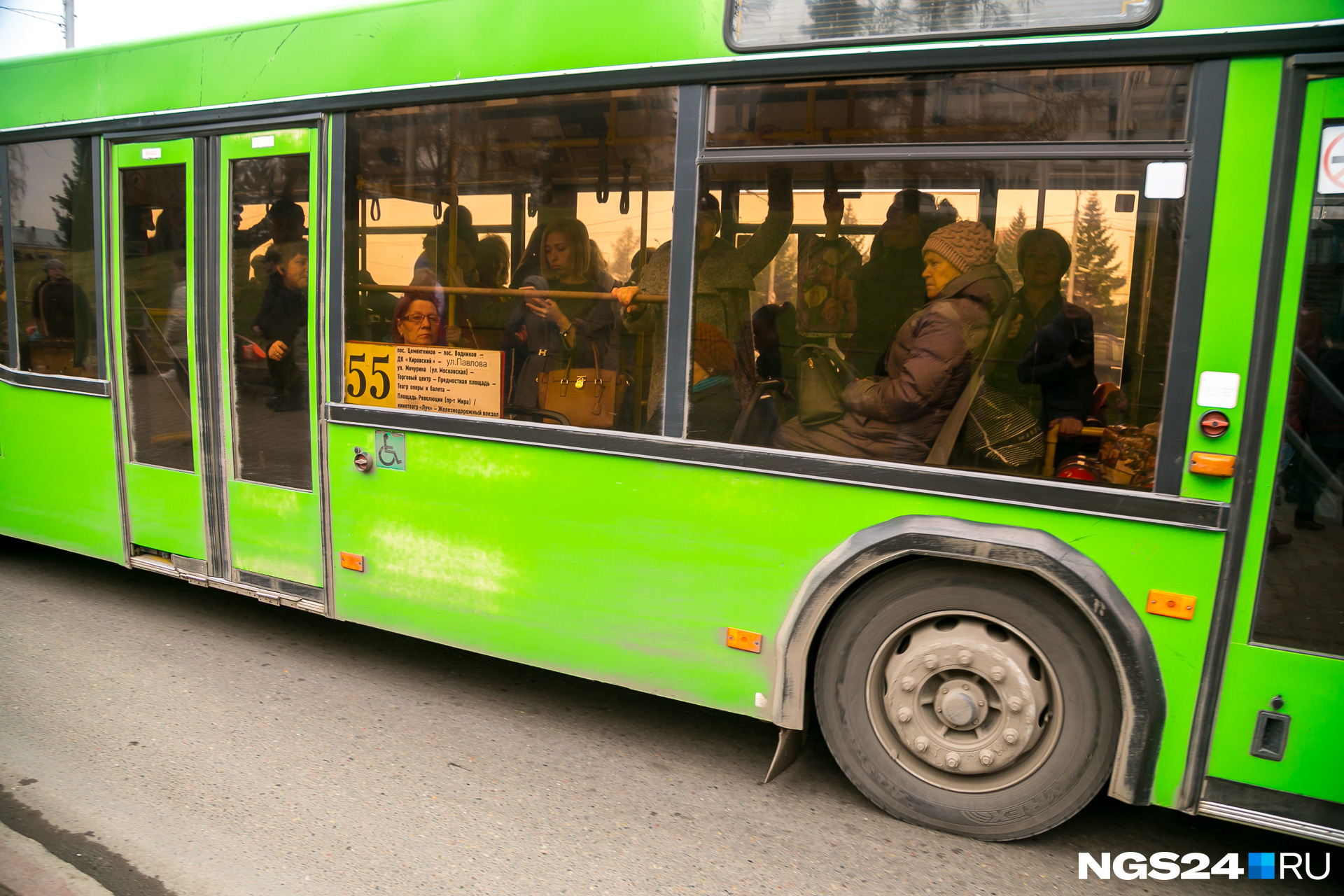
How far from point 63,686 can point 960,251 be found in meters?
4.29

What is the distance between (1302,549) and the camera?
259 centimetres

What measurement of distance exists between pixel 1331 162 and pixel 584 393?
249 cm

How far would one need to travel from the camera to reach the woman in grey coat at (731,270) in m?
3.20

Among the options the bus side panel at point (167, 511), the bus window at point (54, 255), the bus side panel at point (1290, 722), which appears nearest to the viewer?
the bus side panel at point (1290, 722)

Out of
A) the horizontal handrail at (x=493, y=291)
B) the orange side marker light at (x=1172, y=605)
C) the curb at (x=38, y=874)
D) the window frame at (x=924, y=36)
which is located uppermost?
the window frame at (x=924, y=36)

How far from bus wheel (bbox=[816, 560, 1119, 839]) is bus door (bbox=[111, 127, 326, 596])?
2621mm

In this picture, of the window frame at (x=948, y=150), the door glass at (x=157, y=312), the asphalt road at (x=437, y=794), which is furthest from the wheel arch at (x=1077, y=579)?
the door glass at (x=157, y=312)

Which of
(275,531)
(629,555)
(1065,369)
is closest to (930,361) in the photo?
(1065,369)

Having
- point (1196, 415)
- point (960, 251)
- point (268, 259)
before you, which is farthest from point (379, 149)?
point (1196, 415)

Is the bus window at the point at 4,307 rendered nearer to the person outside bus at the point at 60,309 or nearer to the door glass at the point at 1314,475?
the person outside bus at the point at 60,309

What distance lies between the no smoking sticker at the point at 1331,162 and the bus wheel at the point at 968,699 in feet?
4.50

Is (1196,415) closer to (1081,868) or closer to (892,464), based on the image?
(892,464)

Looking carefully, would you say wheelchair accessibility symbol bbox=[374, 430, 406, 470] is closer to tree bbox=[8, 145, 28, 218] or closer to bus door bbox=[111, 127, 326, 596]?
bus door bbox=[111, 127, 326, 596]

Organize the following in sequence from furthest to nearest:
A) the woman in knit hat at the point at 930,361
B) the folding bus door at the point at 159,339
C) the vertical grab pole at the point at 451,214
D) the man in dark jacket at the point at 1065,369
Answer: the folding bus door at the point at 159,339
the vertical grab pole at the point at 451,214
the woman in knit hat at the point at 930,361
the man in dark jacket at the point at 1065,369
